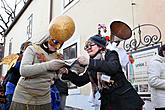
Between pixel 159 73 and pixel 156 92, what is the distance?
257 millimetres

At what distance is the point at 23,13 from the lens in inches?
656

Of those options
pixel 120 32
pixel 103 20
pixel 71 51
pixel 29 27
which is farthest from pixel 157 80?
pixel 29 27

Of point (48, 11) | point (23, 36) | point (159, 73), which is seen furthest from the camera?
point (23, 36)

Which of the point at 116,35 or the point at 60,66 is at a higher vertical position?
the point at 116,35

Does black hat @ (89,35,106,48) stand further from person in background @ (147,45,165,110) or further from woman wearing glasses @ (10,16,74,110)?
person in background @ (147,45,165,110)

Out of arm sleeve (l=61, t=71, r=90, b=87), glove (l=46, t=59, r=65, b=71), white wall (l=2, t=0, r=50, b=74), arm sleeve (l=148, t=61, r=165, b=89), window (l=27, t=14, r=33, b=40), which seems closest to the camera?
glove (l=46, t=59, r=65, b=71)

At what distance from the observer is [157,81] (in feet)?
10.8

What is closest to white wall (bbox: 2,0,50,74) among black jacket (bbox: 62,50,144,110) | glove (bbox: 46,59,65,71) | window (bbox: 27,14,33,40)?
window (bbox: 27,14,33,40)

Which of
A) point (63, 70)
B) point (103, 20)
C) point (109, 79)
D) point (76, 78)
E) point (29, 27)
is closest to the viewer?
point (109, 79)

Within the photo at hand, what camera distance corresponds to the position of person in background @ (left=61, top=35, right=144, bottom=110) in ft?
7.22

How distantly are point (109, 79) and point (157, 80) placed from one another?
1.21m

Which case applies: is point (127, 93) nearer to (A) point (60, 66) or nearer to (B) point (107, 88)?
(B) point (107, 88)

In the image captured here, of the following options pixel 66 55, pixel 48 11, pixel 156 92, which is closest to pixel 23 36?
pixel 48 11

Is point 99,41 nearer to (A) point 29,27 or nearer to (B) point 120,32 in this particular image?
(B) point 120,32
